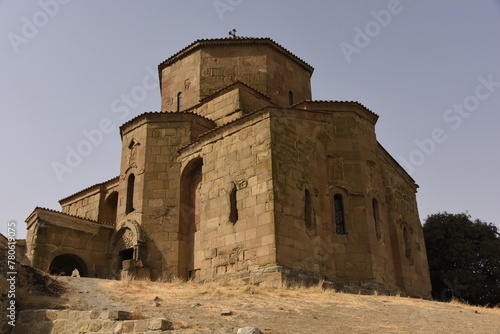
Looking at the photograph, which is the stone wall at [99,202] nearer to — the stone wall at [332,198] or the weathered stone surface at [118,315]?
the stone wall at [332,198]

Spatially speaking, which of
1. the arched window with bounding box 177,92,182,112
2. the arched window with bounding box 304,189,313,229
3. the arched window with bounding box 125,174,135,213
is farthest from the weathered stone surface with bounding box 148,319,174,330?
the arched window with bounding box 177,92,182,112

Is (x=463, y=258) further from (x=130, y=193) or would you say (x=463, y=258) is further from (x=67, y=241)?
(x=67, y=241)

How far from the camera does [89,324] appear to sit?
27.2 feet

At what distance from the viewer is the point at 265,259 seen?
43.5 ft

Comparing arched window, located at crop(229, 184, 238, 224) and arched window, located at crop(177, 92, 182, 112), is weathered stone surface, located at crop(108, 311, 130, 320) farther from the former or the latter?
arched window, located at crop(177, 92, 182, 112)

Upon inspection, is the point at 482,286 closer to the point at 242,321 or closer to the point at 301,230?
the point at 301,230

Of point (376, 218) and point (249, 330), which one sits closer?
point (249, 330)

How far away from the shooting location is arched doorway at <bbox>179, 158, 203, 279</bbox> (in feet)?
52.7

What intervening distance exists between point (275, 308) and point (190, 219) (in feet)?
25.1

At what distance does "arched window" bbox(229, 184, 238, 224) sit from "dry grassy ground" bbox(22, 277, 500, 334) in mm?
2795

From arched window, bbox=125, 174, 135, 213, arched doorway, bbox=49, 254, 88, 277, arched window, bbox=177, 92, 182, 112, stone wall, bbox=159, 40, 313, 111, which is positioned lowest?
arched doorway, bbox=49, 254, 88, 277

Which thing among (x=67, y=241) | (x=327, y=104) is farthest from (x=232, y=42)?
(x=67, y=241)

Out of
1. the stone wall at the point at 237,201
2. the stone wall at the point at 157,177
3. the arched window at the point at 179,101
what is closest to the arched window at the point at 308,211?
the stone wall at the point at 237,201

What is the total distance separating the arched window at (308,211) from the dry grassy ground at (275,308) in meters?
2.47
